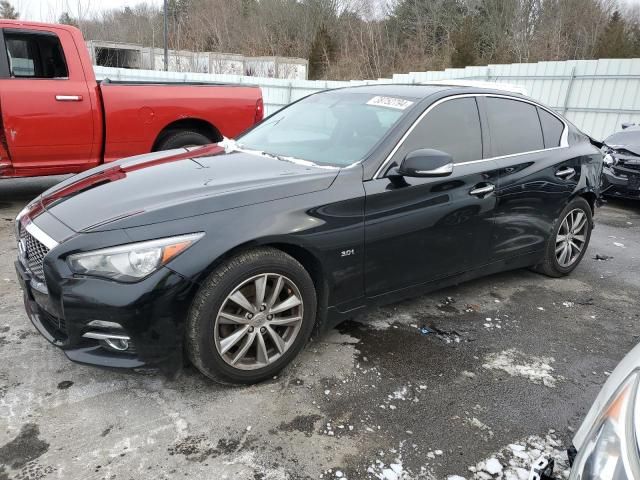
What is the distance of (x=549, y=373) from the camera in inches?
122

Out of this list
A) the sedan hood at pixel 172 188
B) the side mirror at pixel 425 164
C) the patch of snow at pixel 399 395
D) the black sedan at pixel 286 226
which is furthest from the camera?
the side mirror at pixel 425 164

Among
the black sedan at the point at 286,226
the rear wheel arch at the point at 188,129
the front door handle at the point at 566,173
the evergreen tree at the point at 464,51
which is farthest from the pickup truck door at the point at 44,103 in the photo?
the evergreen tree at the point at 464,51

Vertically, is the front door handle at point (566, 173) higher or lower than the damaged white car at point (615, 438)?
higher

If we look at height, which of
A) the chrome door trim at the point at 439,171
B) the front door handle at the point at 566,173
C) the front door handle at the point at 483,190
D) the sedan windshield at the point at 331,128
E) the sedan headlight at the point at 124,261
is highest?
the sedan windshield at the point at 331,128

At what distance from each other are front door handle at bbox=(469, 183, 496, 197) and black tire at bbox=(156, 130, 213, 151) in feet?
13.4

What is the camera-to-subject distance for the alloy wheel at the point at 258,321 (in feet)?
8.48

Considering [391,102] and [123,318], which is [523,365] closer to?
[391,102]

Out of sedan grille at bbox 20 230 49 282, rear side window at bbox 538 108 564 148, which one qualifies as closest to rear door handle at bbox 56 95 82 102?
sedan grille at bbox 20 230 49 282

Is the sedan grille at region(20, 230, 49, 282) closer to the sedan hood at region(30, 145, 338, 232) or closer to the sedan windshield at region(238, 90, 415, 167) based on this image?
the sedan hood at region(30, 145, 338, 232)

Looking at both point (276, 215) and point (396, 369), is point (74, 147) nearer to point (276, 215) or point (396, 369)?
point (276, 215)

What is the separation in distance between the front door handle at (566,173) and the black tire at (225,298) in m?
2.62

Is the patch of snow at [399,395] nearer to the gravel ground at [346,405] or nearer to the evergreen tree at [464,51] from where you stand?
the gravel ground at [346,405]

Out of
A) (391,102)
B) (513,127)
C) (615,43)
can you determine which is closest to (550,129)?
(513,127)

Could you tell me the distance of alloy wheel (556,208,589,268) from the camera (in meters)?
4.51
